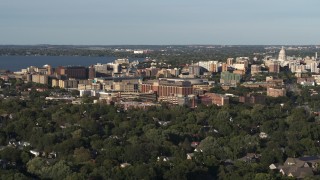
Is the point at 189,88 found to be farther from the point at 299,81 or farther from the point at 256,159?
the point at 256,159

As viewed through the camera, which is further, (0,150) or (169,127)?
(169,127)

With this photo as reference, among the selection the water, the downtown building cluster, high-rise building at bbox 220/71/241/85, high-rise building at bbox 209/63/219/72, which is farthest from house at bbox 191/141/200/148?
the water

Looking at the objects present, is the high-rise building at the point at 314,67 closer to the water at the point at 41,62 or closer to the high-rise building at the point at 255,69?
the high-rise building at the point at 255,69

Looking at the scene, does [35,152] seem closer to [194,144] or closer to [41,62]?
[194,144]

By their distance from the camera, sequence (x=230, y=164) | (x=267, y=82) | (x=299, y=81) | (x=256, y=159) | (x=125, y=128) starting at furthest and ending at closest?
(x=299, y=81)
(x=267, y=82)
(x=125, y=128)
(x=256, y=159)
(x=230, y=164)

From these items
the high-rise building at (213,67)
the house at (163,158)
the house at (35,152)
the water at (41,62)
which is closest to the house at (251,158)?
the house at (163,158)

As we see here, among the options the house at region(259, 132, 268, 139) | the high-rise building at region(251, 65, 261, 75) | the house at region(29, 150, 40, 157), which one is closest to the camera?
the house at region(29, 150, 40, 157)

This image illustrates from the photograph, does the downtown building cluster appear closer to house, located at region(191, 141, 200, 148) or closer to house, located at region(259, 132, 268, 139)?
house, located at region(259, 132, 268, 139)

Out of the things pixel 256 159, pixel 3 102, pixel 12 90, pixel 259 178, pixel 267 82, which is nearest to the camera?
pixel 259 178

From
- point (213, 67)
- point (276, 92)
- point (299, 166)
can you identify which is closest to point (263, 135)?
point (299, 166)

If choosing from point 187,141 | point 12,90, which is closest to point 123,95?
point 12,90

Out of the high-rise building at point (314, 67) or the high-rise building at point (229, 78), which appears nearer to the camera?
the high-rise building at point (229, 78)
